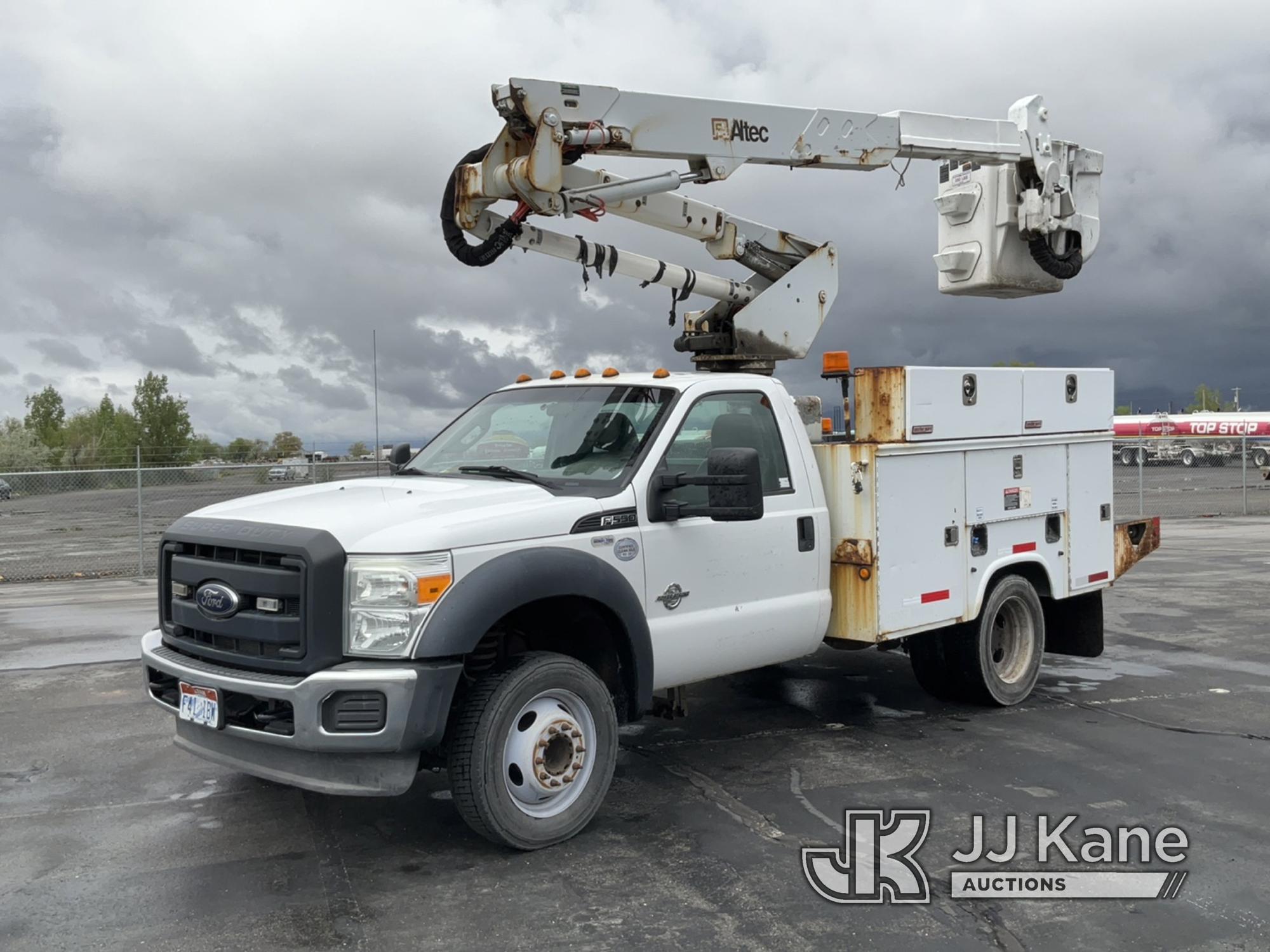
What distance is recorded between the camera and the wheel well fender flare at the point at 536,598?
469 centimetres

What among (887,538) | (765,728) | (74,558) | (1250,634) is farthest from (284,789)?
(74,558)

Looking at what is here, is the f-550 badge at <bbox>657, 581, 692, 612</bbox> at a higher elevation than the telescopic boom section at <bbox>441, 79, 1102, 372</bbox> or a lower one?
lower

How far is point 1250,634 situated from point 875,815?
21.5 ft

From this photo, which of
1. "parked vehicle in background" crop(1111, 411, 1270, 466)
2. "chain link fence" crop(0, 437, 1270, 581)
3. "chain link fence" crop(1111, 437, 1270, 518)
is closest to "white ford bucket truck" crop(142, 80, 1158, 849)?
"chain link fence" crop(1111, 437, 1270, 518)

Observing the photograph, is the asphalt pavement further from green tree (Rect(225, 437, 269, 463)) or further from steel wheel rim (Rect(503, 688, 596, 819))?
green tree (Rect(225, 437, 269, 463))

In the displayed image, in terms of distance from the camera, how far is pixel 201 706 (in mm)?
5074

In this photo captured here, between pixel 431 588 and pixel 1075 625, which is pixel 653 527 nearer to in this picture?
pixel 431 588

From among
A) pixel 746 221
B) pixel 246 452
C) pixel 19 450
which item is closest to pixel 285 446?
pixel 246 452

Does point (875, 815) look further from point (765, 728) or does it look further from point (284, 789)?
point (284, 789)

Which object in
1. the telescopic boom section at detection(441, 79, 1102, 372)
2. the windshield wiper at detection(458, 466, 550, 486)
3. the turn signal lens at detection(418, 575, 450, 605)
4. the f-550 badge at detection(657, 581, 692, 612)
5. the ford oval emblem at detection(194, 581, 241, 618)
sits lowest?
the f-550 badge at detection(657, 581, 692, 612)

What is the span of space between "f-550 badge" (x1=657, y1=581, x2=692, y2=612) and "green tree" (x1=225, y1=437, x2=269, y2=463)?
59.3 ft

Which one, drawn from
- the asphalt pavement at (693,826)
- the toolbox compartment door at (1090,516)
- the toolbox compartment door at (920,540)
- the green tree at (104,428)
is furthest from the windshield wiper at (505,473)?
the green tree at (104,428)

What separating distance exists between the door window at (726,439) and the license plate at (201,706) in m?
2.25

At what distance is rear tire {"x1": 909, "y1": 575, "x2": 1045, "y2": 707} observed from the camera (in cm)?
745
